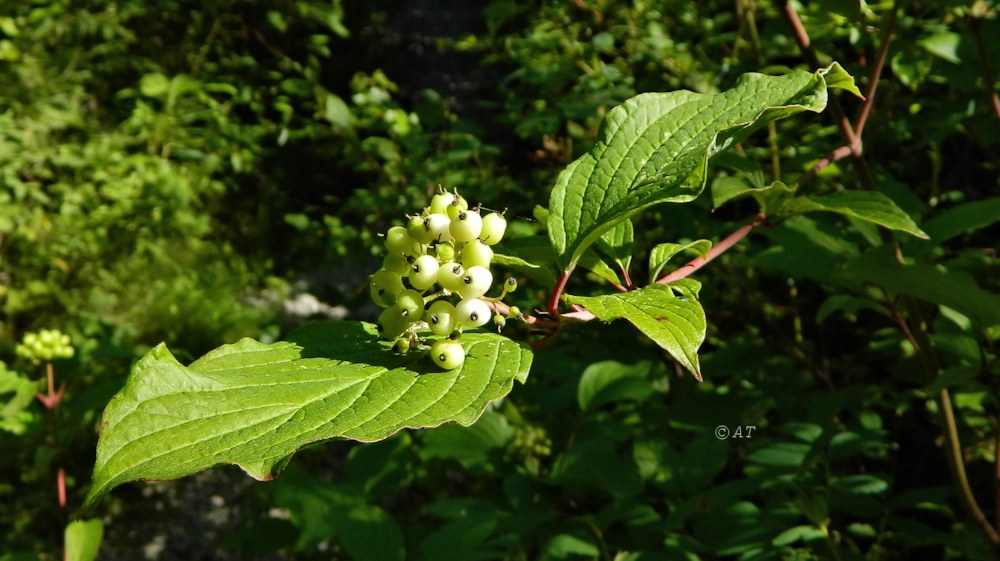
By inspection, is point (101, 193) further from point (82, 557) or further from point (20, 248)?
point (82, 557)

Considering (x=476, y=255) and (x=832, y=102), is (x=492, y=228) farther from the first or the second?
(x=832, y=102)

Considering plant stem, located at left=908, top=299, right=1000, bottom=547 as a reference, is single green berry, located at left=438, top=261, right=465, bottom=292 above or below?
above

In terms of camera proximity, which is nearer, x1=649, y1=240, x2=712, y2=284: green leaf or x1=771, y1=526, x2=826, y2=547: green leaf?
x1=649, y1=240, x2=712, y2=284: green leaf

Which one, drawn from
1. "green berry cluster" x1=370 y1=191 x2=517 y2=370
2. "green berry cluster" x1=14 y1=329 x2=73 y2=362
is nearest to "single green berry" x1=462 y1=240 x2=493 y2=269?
"green berry cluster" x1=370 y1=191 x2=517 y2=370

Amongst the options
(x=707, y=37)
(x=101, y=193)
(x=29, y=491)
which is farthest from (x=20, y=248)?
(x=707, y=37)

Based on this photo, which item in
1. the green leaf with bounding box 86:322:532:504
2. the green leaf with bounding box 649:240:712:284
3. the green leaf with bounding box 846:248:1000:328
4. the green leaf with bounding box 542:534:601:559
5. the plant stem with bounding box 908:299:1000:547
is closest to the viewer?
the green leaf with bounding box 86:322:532:504

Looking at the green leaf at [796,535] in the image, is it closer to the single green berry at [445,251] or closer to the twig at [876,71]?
the twig at [876,71]

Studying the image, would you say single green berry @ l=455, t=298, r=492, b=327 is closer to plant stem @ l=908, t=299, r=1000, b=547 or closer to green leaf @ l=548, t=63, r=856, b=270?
green leaf @ l=548, t=63, r=856, b=270
